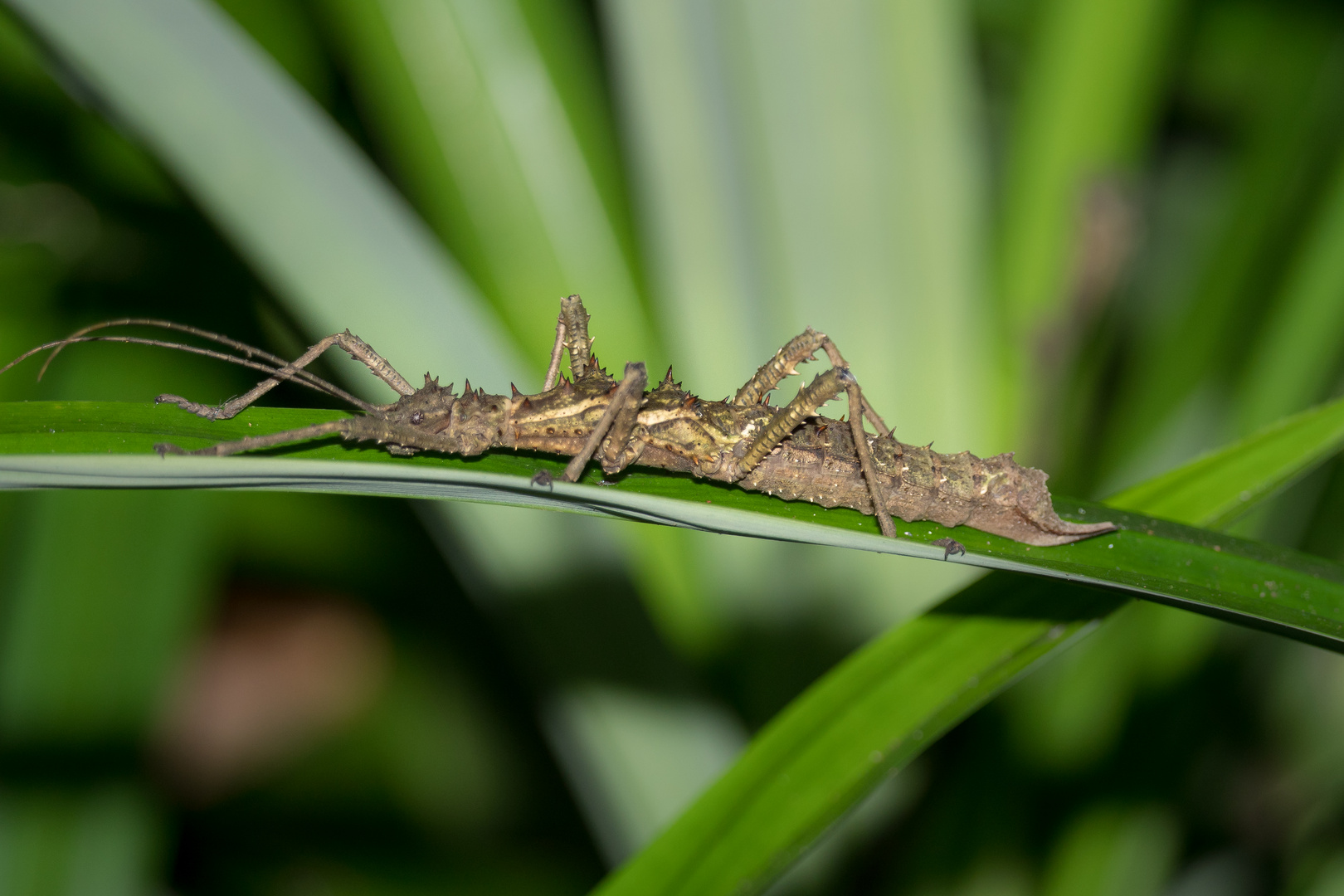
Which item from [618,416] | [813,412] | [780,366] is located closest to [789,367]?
[780,366]

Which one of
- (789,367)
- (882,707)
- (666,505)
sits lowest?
(882,707)

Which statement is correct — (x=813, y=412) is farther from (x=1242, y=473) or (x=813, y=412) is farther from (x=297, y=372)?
(x=297, y=372)

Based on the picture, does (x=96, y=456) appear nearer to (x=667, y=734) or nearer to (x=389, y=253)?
(x=389, y=253)

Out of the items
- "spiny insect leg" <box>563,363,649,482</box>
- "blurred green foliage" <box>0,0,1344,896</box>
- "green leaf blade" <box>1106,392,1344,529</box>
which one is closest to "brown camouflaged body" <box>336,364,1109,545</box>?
"spiny insect leg" <box>563,363,649,482</box>

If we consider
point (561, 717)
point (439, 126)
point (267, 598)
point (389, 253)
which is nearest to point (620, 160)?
point (439, 126)

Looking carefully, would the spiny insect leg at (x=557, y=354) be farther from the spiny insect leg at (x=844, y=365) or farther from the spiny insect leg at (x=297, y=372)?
the spiny insect leg at (x=844, y=365)
